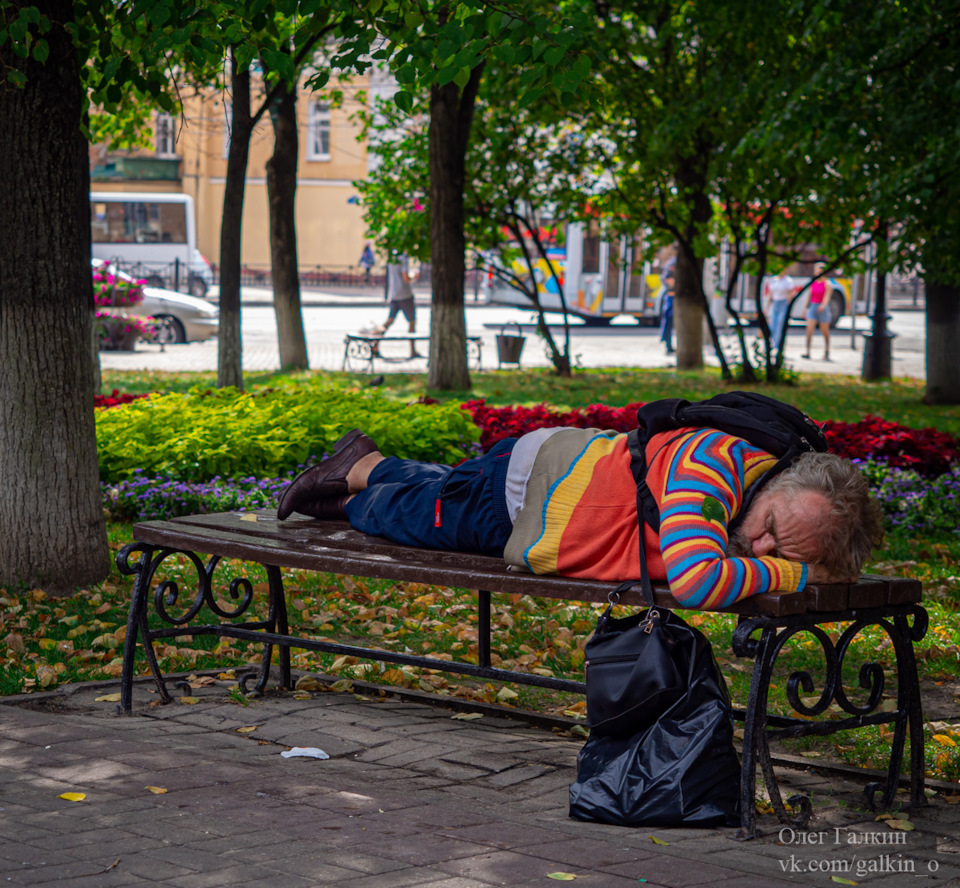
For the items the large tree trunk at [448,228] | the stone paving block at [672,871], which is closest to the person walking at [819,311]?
the large tree trunk at [448,228]

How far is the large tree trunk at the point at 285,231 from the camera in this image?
1603 centimetres

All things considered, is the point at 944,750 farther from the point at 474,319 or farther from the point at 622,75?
the point at 474,319

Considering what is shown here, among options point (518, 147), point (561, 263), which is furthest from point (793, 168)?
point (561, 263)

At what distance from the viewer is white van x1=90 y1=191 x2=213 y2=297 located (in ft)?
121

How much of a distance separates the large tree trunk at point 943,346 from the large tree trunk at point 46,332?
11630 mm

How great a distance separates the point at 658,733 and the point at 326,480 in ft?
6.09

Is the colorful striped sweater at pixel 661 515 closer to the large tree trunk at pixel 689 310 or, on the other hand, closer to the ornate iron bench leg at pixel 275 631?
the ornate iron bench leg at pixel 275 631

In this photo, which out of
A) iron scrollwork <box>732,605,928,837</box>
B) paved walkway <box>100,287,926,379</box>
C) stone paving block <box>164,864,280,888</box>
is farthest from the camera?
paved walkway <box>100,287,926,379</box>

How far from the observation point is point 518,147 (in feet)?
56.5

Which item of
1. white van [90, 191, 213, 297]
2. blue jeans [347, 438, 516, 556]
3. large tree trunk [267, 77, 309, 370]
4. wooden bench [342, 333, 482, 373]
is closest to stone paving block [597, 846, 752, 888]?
blue jeans [347, 438, 516, 556]

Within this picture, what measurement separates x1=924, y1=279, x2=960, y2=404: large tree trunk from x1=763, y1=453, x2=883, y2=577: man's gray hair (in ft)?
40.3

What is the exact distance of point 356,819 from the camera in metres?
3.27

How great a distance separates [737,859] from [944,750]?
53.0 inches

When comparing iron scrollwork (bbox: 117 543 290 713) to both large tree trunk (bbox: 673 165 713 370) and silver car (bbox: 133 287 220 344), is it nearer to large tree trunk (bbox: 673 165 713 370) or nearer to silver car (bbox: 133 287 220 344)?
large tree trunk (bbox: 673 165 713 370)
